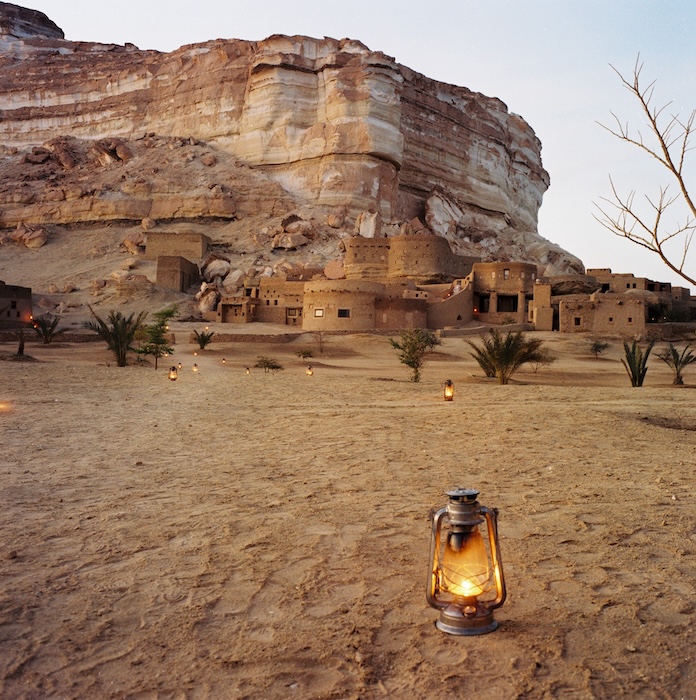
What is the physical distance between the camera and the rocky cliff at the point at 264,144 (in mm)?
69938

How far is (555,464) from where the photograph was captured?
6.02m

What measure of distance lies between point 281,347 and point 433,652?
28207 millimetres

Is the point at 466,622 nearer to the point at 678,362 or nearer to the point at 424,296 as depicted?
the point at 678,362

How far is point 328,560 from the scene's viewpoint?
3.47m

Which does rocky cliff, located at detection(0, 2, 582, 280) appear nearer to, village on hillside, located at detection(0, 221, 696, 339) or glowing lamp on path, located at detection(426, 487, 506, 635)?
village on hillside, located at detection(0, 221, 696, 339)

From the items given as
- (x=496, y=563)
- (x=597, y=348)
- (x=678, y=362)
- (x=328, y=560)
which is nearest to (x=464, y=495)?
(x=496, y=563)

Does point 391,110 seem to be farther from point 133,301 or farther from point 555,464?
point 555,464

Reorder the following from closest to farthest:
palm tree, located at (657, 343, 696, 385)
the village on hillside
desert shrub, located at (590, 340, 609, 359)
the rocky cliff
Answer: palm tree, located at (657, 343, 696, 385), desert shrub, located at (590, 340, 609, 359), the village on hillside, the rocky cliff

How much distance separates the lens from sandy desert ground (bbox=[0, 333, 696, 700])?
7.81 ft

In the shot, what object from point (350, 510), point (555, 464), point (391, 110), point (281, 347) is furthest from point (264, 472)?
point (391, 110)

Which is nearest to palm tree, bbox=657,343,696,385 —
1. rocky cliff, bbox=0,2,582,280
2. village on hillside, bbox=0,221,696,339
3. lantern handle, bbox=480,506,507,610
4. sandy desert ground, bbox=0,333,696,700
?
sandy desert ground, bbox=0,333,696,700

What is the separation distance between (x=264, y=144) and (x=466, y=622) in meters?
79.2

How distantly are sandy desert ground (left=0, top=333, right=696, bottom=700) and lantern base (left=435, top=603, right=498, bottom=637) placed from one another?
0.05m

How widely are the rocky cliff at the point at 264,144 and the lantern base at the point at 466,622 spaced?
5595 centimetres
